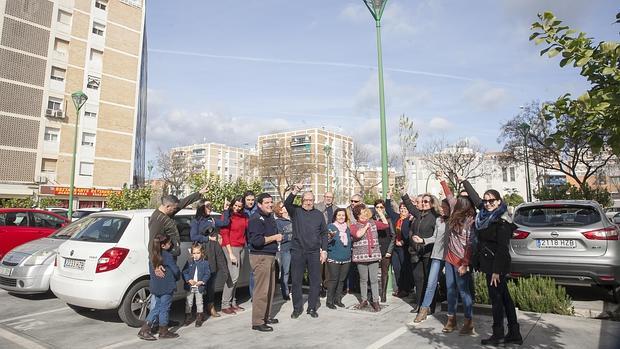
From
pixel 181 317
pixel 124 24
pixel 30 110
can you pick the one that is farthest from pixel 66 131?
pixel 181 317

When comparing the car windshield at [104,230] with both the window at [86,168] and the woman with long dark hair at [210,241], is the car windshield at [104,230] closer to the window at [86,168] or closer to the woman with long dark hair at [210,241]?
the woman with long dark hair at [210,241]

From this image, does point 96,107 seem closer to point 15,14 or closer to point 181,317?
point 15,14

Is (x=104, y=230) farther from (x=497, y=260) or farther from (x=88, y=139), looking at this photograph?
(x=88, y=139)

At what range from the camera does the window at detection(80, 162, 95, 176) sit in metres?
36.5

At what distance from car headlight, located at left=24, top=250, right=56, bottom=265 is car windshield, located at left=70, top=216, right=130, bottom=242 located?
1822 millimetres

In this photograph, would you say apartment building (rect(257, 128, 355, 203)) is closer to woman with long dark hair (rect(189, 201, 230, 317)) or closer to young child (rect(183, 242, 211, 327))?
woman with long dark hair (rect(189, 201, 230, 317))

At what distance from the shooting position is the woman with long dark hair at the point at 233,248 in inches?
253

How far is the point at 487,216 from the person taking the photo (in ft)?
16.4

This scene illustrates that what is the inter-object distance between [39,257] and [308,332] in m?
5.36

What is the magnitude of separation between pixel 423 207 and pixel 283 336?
2978mm

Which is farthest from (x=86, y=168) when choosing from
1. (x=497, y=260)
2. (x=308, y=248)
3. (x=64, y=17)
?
(x=497, y=260)

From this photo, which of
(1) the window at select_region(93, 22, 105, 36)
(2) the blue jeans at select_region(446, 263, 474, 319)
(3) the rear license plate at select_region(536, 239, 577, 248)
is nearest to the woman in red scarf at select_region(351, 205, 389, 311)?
(2) the blue jeans at select_region(446, 263, 474, 319)

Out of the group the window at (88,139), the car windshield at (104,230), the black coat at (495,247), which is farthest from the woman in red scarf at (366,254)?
the window at (88,139)

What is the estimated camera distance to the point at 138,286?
574cm
